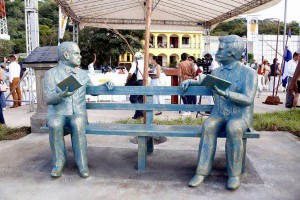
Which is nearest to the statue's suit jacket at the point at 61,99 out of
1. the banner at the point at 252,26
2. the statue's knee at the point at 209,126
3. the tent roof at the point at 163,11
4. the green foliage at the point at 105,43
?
the statue's knee at the point at 209,126

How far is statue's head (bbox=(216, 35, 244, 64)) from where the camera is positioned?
341 cm

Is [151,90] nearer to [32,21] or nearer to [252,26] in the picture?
[32,21]

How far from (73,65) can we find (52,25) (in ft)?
213

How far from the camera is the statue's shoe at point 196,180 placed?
10.8 ft

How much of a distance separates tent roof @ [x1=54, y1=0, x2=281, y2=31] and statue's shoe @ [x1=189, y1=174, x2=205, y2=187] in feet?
18.4

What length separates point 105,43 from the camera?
32500 millimetres

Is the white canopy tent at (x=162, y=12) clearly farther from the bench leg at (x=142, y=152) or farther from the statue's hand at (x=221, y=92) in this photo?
the bench leg at (x=142, y=152)

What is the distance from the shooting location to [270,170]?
3816 mm

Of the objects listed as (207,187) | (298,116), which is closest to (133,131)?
(207,187)

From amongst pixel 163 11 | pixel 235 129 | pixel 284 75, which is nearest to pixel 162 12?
pixel 163 11

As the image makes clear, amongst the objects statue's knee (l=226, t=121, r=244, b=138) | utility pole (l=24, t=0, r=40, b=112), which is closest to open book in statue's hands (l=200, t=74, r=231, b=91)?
statue's knee (l=226, t=121, r=244, b=138)

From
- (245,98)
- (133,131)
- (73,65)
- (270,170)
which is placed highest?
(73,65)

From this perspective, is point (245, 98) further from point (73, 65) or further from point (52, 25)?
point (52, 25)

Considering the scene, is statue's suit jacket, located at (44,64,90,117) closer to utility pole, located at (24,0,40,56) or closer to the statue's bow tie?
the statue's bow tie
